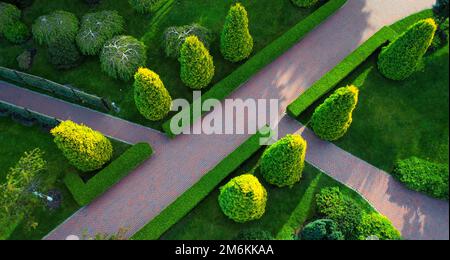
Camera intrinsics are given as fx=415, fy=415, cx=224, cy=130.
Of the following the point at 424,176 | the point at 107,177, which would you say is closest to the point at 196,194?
the point at 107,177

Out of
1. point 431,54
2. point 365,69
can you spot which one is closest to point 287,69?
point 365,69

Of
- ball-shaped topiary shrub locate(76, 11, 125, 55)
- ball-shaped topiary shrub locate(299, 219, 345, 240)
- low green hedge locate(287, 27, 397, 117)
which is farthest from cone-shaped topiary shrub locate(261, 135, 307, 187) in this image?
ball-shaped topiary shrub locate(76, 11, 125, 55)

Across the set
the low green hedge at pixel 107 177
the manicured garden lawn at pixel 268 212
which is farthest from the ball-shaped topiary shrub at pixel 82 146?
the manicured garden lawn at pixel 268 212

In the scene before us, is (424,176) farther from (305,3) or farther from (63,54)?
(63,54)

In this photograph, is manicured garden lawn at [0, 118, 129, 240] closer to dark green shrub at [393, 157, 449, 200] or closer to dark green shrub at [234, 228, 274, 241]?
dark green shrub at [234, 228, 274, 241]
